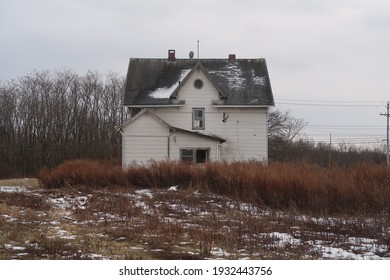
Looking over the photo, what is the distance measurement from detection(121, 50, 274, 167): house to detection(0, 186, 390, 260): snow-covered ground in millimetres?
12967

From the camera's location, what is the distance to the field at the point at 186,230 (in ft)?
26.7

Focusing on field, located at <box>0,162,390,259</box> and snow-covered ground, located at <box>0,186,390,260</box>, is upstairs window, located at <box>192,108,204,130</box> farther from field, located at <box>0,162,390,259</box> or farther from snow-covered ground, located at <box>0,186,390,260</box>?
snow-covered ground, located at <box>0,186,390,260</box>

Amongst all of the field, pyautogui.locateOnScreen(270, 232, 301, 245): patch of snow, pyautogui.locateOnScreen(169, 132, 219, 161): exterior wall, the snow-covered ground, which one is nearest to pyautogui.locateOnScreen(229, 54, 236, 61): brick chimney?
pyautogui.locateOnScreen(169, 132, 219, 161): exterior wall

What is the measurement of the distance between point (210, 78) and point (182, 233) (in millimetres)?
21687

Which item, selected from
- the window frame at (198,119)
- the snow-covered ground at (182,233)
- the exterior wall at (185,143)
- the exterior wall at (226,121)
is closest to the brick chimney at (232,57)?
the exterior wall at (226,121)

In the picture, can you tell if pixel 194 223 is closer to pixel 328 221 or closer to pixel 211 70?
pixel 328 221

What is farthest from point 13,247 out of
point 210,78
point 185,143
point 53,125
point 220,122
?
point 53,125

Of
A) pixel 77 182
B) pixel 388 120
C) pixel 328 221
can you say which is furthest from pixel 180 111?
pixel 388 120

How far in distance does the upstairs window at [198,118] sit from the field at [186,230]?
1415cm

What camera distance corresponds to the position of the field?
26.7ft

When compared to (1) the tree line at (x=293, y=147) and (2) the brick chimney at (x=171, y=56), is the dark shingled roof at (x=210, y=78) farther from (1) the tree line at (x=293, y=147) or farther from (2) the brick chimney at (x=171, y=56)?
(1) the tree line at (x=293, y=147)

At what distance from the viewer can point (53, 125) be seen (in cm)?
6122

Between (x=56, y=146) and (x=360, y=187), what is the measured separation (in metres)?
50.0

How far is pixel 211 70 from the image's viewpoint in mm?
34281
